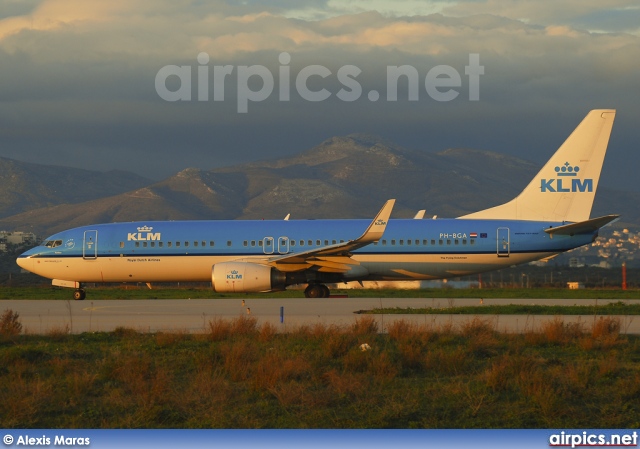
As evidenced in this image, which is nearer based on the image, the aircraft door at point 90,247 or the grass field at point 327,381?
the grass field at point 327,381

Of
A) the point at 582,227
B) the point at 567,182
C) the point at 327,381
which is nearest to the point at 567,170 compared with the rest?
the point at 567,182

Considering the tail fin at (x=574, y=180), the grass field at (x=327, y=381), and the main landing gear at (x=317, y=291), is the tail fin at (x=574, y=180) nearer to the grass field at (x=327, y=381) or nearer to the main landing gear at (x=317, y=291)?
the main landing gear at (x=317, y=291)

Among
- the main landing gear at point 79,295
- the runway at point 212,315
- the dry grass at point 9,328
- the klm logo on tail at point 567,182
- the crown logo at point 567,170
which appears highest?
the crown logo at point 567,170

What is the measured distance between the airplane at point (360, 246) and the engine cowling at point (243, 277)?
0.71 meters

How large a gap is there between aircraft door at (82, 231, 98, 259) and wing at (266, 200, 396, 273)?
22.8 feet

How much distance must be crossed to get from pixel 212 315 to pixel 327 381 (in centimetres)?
1261

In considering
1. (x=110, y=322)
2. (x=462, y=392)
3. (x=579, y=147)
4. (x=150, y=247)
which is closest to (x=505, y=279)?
(x=579, y=147)

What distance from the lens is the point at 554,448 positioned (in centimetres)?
951

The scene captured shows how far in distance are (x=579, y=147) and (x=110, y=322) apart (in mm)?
19808

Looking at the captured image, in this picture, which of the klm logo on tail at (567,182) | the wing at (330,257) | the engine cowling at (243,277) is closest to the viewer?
the wing at (330,257)

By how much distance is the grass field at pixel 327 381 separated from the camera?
11227mm

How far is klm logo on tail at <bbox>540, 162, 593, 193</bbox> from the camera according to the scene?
116 feet

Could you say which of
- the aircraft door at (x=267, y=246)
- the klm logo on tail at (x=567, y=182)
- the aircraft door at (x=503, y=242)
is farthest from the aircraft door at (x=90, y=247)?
the klm logo on tail at (x=567, y=182)

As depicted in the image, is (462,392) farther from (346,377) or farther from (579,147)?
(579,147)
